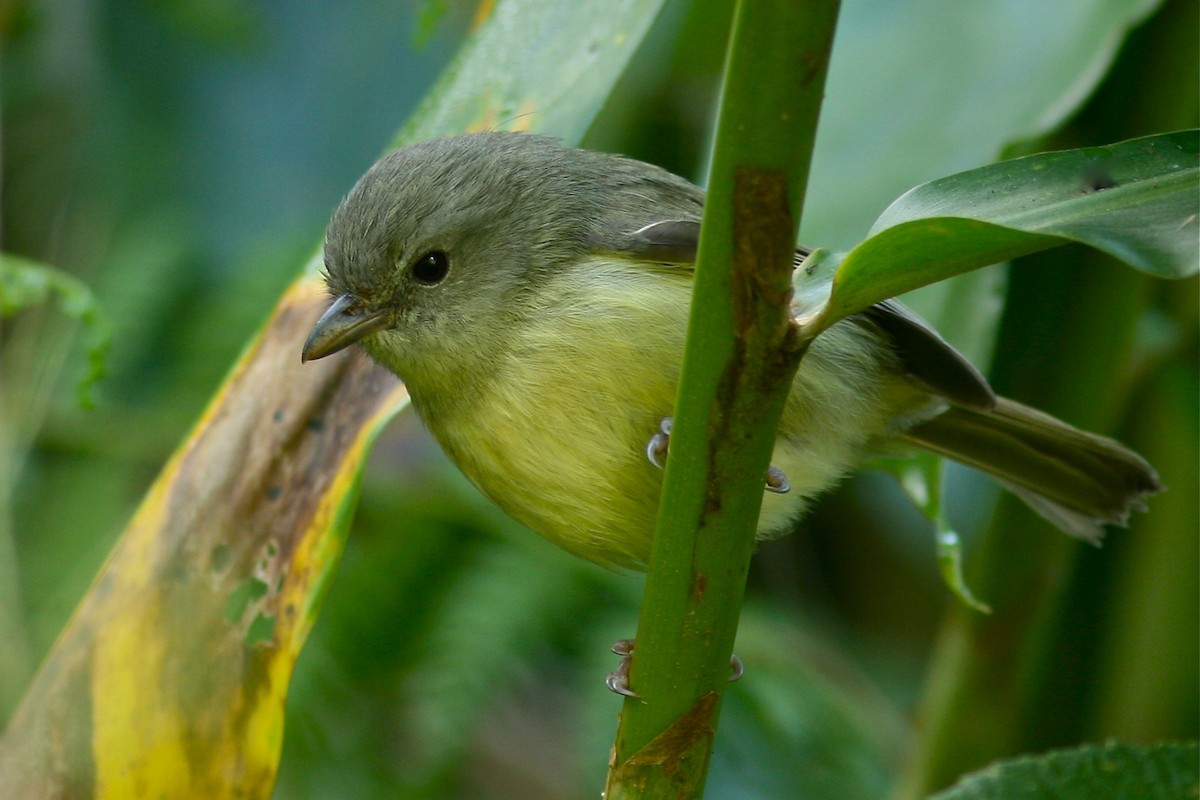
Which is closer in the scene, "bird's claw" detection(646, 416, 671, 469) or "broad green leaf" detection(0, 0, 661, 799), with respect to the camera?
"broad green leaf" detection(0, 0, 661, 799)

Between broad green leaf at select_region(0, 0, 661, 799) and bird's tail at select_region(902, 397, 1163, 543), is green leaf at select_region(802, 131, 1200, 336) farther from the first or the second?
bird's tail at select_region(902, 397, 1163, 543)

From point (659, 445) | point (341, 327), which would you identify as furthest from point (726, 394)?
point (341, 327)

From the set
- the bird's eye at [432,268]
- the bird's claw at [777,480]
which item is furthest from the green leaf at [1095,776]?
the bird's eye at [432,268]

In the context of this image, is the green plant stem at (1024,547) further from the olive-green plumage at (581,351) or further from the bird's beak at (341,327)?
the bird's beak at (341,327)

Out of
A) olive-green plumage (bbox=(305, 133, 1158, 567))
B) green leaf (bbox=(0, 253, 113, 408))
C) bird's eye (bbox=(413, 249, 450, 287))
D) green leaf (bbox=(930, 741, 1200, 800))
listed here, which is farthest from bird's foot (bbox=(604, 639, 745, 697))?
green leaf (bbox=(0, 253, 113, 408))

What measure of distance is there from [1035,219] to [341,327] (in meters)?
1.39

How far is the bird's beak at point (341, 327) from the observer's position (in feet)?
7.36

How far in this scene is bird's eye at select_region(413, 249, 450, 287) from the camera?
2502 mm

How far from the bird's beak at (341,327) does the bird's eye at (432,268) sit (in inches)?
4.2

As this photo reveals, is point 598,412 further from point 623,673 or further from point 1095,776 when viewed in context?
point 1095,776

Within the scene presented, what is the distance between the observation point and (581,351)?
2188mm

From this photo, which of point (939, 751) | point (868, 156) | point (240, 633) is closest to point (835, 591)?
point (939, 751)

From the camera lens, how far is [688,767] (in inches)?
56.3

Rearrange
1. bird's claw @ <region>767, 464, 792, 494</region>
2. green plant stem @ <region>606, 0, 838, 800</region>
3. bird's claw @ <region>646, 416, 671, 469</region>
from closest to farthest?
1. green plant stem @ <region>606, 0, 838, 800</region>
2. bird's claw @ <region>646, 416, 671, 469</region>
3. bird's claw @ <region>767, 464, 792, 494</region>
